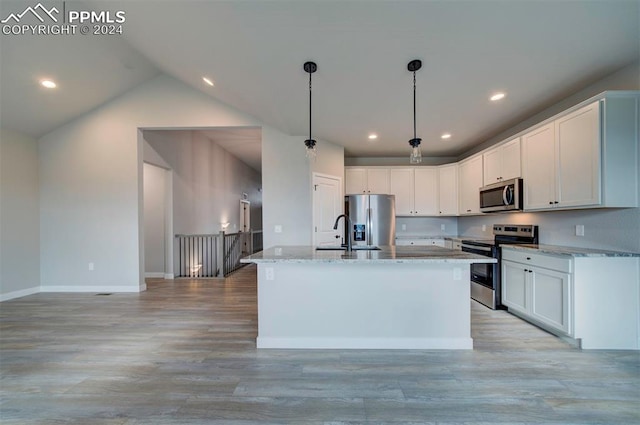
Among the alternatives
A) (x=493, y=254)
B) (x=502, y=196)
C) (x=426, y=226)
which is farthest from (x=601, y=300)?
(x=426, y=226)

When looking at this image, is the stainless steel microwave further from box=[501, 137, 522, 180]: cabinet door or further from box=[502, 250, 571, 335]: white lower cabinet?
box=[502, 250, 571, 335]: white lower cabinet

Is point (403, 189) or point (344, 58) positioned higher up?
point (344, 58)

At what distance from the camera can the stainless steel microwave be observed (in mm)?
3393

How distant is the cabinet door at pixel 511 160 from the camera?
344 centimetres

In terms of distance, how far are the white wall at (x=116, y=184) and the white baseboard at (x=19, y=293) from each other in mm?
141

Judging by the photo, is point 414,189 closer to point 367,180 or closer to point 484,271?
point 367,180

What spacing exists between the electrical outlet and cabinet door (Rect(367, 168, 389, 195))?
3.35 meters

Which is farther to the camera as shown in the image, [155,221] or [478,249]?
[155,221]

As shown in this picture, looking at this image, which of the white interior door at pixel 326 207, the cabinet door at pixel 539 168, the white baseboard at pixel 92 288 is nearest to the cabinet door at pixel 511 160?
the cabinet door at pixel 539 168

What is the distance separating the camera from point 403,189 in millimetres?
5336

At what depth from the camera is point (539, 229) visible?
339 centimetres

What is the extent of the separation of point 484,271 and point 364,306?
229 centimetres

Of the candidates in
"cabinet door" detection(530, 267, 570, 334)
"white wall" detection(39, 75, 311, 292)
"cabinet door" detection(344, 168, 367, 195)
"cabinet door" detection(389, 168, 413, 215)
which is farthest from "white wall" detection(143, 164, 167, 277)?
"cabinet door" detection(530, 267, 570, 334)

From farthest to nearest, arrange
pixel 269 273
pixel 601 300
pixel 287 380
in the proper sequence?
pixel 269 273, pixel 601 300, pixel 287 380
